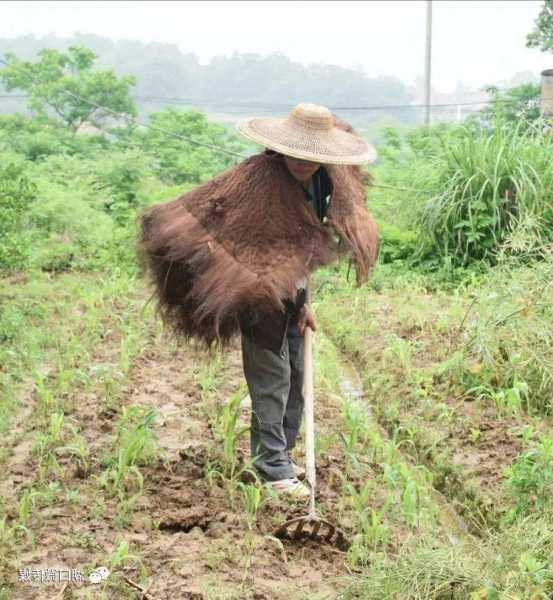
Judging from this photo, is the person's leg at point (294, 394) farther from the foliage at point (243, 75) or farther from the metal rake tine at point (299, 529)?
the foliage at point (243, 75)

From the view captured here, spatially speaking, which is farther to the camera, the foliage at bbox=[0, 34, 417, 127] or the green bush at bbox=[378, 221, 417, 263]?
the foliage at bbox=[0, 34, 417, 127]

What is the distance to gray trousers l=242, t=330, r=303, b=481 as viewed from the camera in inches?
148

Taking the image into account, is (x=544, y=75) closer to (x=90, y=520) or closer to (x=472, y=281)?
(x=472, y=281)

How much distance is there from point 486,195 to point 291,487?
4.60 m

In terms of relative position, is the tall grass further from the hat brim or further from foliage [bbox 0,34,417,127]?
foliage [bbox 0,34,417,127]

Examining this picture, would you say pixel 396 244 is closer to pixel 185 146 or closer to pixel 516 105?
pixel 516 105

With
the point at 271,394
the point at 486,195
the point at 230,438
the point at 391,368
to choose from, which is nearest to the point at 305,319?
the point at 271,394

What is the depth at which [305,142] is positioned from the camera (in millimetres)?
3490

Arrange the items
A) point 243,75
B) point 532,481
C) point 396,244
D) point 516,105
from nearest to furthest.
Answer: point 532,481, point 396,244, point 516,105, point 243,75

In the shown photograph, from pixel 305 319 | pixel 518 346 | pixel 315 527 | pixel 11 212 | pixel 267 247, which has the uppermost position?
pixel 267 247

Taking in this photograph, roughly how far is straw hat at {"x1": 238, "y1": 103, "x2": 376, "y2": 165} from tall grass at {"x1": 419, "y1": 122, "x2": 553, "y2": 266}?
388cm

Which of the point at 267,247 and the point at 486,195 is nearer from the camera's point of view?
the point at 267,247

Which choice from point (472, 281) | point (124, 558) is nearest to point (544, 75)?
point (472, 281)

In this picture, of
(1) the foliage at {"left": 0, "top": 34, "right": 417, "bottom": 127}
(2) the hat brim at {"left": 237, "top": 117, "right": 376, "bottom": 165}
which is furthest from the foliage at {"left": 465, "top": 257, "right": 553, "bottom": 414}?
(1) the foliage at {"left": 0, "top": 34, "right": 417, "bottom": 127}
